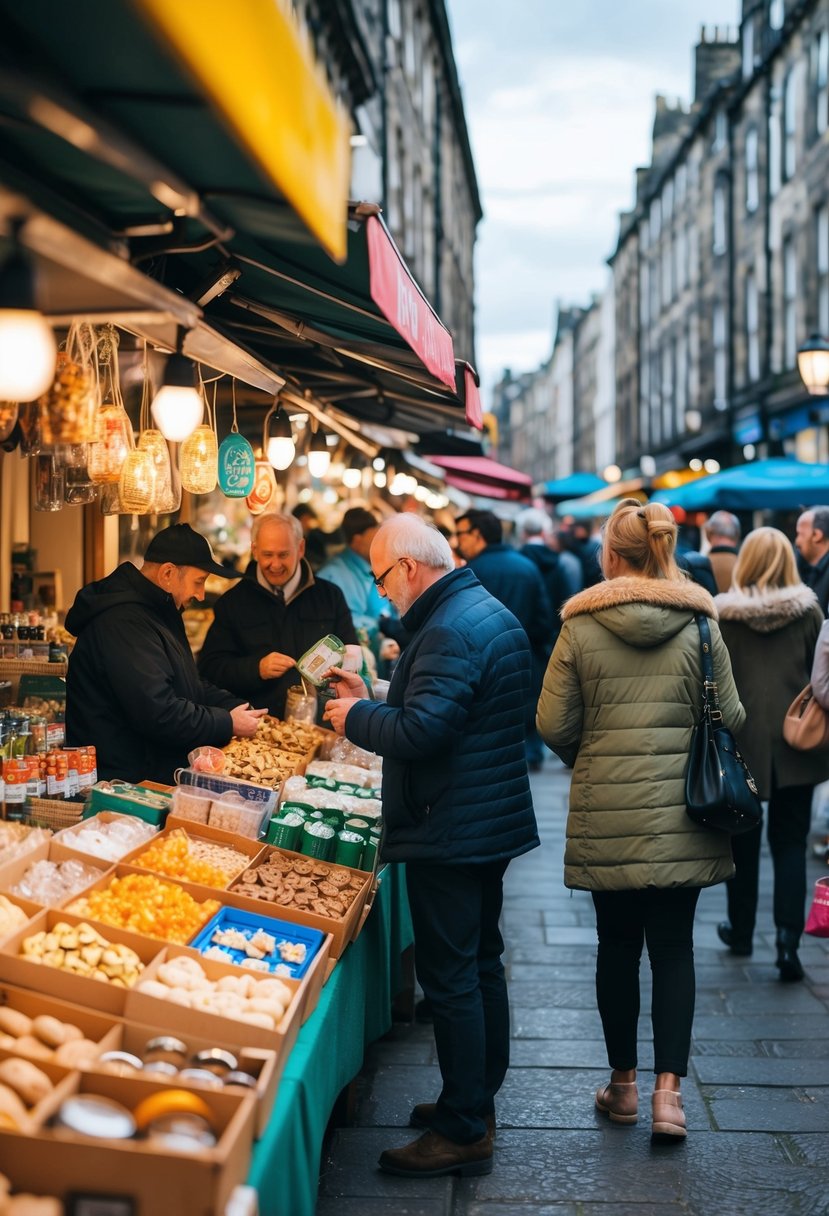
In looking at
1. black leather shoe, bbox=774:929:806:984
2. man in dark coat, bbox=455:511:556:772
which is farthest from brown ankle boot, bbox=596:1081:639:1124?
man in dark coat, bbox=455:511:556:772

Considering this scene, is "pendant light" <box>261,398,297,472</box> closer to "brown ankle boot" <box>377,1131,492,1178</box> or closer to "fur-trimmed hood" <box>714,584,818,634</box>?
"fur-trimmed hood" <box>714,584,818,634</box>

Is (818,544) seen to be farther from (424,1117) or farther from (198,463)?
(424,1117)

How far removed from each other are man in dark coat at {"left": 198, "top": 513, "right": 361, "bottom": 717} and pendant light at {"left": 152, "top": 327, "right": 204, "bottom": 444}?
1.69 m

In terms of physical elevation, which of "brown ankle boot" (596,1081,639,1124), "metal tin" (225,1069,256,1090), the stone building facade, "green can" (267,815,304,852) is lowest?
"brown ankle boot" (596,1081,639,1124)

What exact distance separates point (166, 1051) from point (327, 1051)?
0.84 m

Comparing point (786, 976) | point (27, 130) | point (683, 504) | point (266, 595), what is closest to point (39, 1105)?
point (27, 130)

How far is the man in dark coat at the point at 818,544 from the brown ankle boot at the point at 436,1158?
14.7 feet

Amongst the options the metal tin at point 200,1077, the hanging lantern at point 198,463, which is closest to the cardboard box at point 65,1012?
the metal tin at point 200,1077

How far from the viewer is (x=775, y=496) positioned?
10.8m

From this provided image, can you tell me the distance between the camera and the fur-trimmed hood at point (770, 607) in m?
6.27

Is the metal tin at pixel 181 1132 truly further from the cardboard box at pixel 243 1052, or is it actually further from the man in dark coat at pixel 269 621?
the man in dark coat at pixel 269 621

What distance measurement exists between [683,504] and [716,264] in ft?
84.4

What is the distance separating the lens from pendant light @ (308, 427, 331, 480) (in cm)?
890

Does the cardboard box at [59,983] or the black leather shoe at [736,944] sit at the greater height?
the cardboard box at [59,983]
